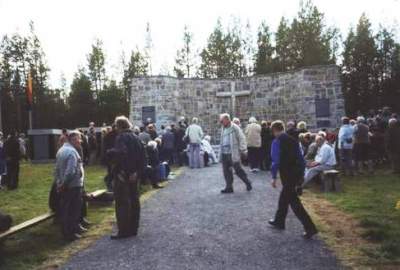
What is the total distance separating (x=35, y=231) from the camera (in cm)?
882

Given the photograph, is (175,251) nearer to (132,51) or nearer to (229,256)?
(229,256)

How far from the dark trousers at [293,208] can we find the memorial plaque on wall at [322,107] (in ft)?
58.1

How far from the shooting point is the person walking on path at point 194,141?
18922 mm

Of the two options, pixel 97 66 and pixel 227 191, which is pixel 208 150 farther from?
pixel 97 66

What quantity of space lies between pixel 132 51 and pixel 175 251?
46704 mm

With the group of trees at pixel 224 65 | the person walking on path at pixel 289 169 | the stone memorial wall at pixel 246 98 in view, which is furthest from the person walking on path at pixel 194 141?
the group of trees at pixel 224 65

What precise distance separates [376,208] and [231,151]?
3560 mm

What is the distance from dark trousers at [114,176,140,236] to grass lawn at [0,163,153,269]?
57 centimetres

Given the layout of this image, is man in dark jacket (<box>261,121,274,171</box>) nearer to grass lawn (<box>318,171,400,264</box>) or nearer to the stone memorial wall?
grass lawn (<box>318,171,400,264</box>)

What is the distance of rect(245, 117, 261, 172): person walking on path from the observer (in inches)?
674

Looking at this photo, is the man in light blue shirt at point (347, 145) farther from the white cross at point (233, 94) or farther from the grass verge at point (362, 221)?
the white cross at point (233, 94)

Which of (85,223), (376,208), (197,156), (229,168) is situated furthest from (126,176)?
(197,156)

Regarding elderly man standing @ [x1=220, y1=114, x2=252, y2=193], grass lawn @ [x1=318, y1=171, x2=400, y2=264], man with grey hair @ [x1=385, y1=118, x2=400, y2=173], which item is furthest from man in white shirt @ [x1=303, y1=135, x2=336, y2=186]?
man with grey hair @ [x1=385, y1=118, x2=400, y2=173]

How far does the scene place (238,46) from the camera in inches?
1906
